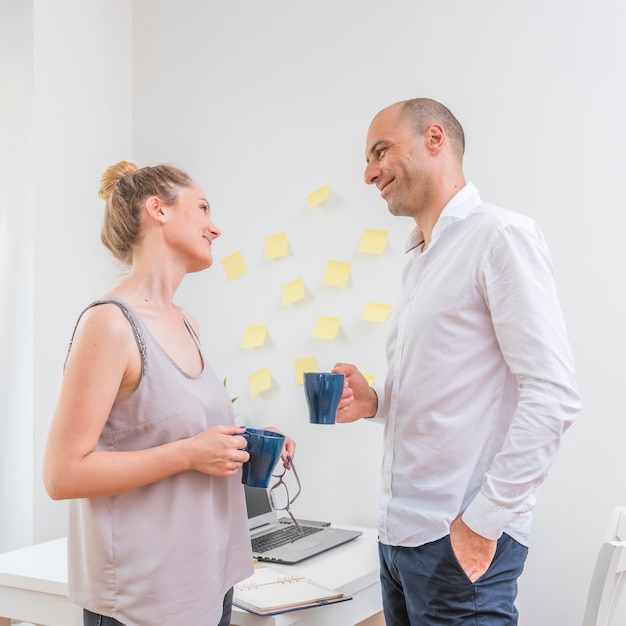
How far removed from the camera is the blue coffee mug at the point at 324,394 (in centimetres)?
136

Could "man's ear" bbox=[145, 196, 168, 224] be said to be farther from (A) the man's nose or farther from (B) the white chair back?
(B) the white chair back

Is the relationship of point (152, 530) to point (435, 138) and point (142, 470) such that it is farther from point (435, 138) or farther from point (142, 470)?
point (435, 138)

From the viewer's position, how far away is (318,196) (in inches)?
85.8

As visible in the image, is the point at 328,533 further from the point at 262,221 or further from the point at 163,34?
the point at 163,34

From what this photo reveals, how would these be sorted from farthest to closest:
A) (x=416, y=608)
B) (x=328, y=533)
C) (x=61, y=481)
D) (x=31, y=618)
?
(x=328, y=533), (x=31, y=618), (x=416, y=608), (x=61, y=481)

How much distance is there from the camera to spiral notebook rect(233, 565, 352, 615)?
1425 mm

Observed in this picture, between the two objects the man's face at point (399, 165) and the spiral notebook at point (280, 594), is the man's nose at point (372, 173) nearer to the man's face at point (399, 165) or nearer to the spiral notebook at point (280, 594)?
the man's face at point (399, 165)

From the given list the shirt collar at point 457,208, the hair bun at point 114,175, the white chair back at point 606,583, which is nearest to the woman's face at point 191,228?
the hair bun at point 114,175

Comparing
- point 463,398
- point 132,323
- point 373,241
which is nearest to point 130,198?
point 132,323

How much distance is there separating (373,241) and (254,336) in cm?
47

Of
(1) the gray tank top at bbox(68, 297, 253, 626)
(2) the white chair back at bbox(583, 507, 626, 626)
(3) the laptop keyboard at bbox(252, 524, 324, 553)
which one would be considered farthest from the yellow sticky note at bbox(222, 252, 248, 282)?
(2) the white chair back at bbox(583, 507, 626, 626)

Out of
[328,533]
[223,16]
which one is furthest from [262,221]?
[328,533]

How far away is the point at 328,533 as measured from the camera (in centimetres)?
195

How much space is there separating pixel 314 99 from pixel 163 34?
64 centimetres
